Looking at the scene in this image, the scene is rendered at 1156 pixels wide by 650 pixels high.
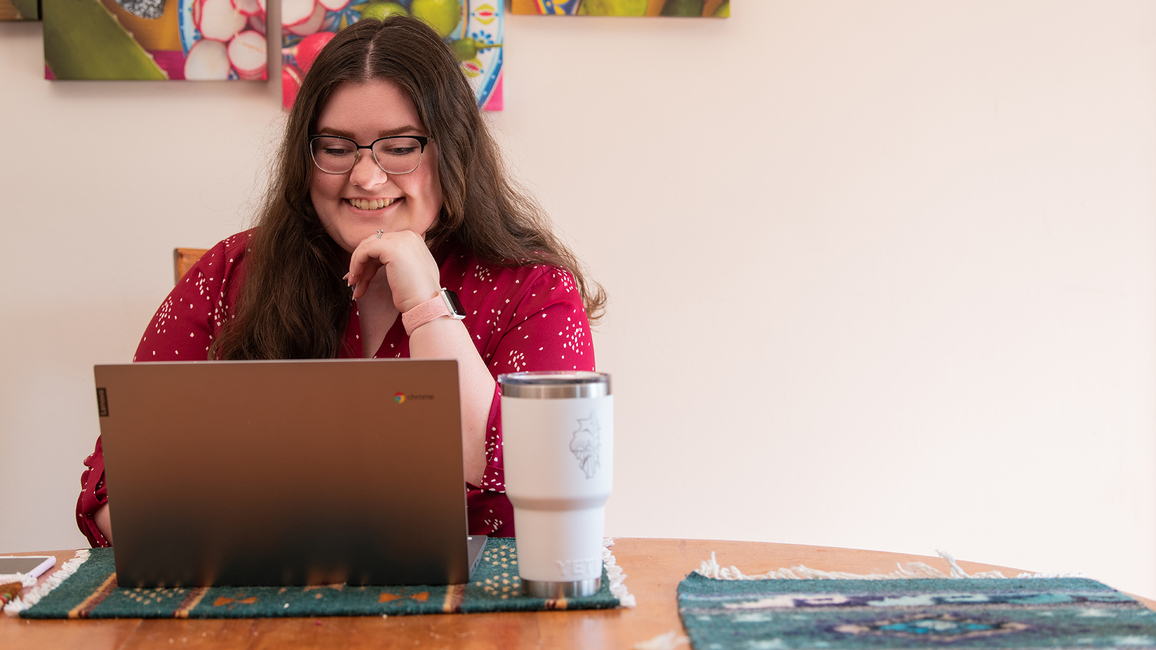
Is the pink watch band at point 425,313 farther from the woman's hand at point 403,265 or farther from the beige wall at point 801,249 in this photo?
the beige wall at point 801,249

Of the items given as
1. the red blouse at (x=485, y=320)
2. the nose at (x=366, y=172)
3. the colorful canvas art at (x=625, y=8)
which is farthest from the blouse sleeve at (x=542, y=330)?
the colorful canvas art at (x=625, y=8)

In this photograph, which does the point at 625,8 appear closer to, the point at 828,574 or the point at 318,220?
the point at 318,220

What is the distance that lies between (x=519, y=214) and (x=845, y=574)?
81 centimetres

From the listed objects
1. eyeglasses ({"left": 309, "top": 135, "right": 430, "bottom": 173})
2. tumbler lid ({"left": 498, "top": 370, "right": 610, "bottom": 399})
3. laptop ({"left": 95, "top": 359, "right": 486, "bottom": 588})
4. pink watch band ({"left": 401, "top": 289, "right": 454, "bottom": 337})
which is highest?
eyeglasses ({"left": 309, "top": 135, "right": 430, "bottom": 173})

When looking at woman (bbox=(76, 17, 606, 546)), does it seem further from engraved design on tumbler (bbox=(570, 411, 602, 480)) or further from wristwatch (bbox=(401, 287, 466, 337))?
engraved design on tumbler (bbox=(570, 411, 602, 480))

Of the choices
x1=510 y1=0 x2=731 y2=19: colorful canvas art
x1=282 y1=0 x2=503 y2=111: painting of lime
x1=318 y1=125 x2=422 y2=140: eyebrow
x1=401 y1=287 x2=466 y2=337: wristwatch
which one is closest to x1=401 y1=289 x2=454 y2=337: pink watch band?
x1=401 y1=287 x2=466 y2=337: wristwatch

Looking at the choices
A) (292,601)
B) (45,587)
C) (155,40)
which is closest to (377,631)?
(292,601)

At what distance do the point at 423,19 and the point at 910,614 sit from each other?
1.38 metres

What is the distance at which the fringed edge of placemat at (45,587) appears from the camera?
2.16ft

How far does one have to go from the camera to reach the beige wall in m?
1.67

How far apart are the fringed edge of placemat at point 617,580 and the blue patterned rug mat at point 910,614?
43mm

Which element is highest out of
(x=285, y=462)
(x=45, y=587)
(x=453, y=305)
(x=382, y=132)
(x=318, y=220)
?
(x=382, y=132)

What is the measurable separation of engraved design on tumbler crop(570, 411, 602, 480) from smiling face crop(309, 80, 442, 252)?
2.07ft

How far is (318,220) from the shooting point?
1283 millimetres
